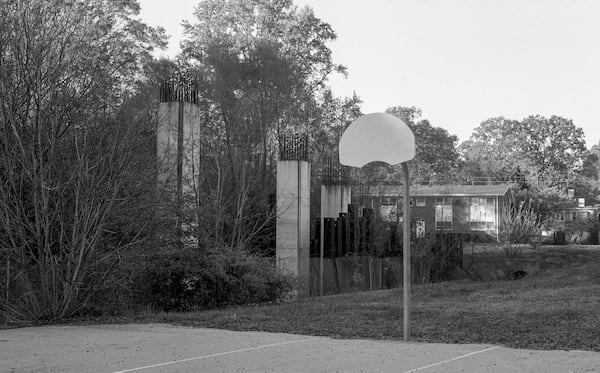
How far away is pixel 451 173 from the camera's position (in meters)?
81.8

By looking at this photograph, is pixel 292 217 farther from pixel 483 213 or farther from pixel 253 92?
pixel 483 213

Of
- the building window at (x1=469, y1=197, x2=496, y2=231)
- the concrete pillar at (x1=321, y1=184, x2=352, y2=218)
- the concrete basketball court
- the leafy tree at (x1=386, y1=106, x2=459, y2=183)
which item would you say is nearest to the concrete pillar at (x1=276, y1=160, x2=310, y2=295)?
the concrete pillar at (x1=321, y1=184, x2=352, y2=218)

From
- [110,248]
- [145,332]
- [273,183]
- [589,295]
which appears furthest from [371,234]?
[145,332]

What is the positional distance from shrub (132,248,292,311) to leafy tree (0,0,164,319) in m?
1.24

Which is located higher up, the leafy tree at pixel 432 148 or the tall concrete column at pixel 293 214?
the leafy tree at pixel 432 148

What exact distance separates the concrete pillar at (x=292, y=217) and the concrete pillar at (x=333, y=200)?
435 cm

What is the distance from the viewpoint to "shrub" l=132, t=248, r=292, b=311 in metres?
16.2

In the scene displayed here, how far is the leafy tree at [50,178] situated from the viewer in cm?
1398

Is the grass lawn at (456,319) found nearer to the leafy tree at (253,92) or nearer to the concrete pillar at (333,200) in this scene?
the leafy tree at (253,92)

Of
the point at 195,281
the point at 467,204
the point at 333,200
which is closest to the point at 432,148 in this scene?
the point at 467,204

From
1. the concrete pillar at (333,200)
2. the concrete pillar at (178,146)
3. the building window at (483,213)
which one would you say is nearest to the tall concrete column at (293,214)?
the concrete pillar at (178,146)

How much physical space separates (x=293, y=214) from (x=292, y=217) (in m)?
0.10

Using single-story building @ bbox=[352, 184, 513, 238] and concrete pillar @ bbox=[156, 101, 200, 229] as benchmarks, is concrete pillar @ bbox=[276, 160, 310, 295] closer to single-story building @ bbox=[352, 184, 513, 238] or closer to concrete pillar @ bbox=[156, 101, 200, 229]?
concrete pillar @ bbox=[156, 101, 200, 229]

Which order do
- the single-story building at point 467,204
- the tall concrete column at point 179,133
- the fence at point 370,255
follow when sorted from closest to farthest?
the tall concrete column at point 179,133 → the fence at point 370,255 → the single-story building at point 467,204
